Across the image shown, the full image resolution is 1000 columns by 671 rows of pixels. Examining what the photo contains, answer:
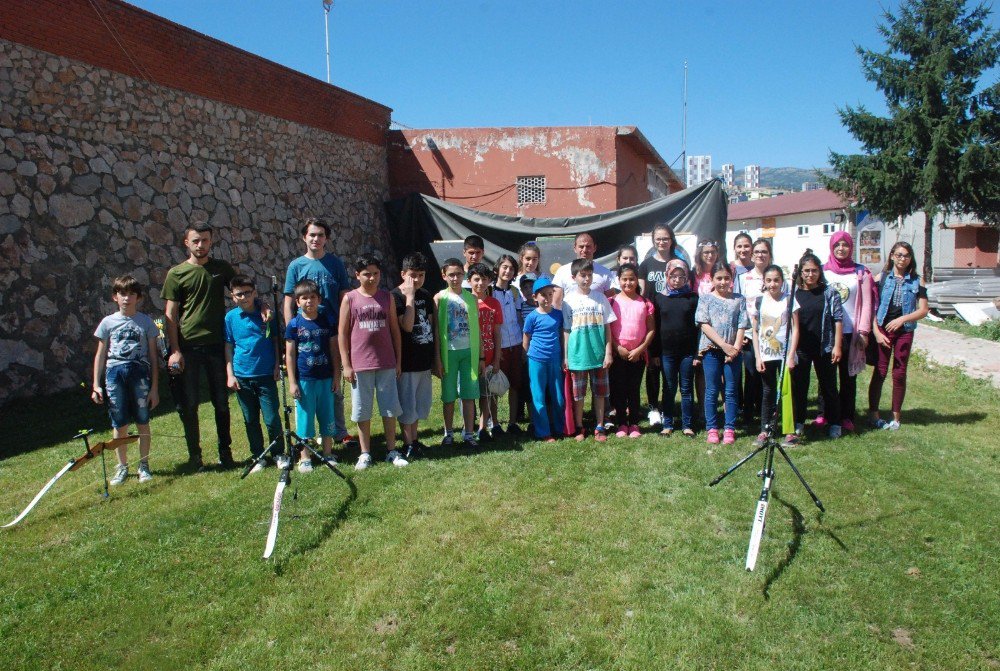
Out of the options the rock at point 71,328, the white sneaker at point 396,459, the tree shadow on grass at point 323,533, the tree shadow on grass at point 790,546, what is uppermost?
the rock at point 71,328

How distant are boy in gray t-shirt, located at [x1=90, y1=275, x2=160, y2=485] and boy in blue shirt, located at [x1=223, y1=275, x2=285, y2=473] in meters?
0.57

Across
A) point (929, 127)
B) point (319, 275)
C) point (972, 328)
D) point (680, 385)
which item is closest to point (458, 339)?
point (319, 275)

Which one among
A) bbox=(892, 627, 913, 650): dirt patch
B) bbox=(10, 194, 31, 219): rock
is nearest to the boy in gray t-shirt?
bbox=(10, 194, 31, 219): rock

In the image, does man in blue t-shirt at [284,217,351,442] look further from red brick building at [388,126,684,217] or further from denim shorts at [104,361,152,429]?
red brick building at [388,126,684,217]

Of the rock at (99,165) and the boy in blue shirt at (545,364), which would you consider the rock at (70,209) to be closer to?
the rock at (99,165)

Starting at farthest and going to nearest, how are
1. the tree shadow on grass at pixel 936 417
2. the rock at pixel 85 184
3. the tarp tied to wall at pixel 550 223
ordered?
the tarp tied to wall at pixel 550 223 → the rock at pixel 85 184 → the tree shadow on grass at pixel 936 417

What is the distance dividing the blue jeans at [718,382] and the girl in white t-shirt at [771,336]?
20 centimetres

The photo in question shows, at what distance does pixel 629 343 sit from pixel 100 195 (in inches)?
272

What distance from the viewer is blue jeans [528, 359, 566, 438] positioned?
602 centimetres

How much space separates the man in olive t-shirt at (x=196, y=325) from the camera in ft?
17.3

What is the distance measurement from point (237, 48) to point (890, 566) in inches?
434

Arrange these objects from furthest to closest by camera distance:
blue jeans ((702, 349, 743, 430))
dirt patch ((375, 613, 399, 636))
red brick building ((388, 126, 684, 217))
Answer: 1. red brick building ((388, 126, 684, 217))
2. blue jeans ((702, 349, 743, 430))
3. dirt patch ((375, 613, 399, 636))

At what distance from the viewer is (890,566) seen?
367 cm

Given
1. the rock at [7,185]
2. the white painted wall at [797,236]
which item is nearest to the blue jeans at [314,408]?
the rock at [7,185]
